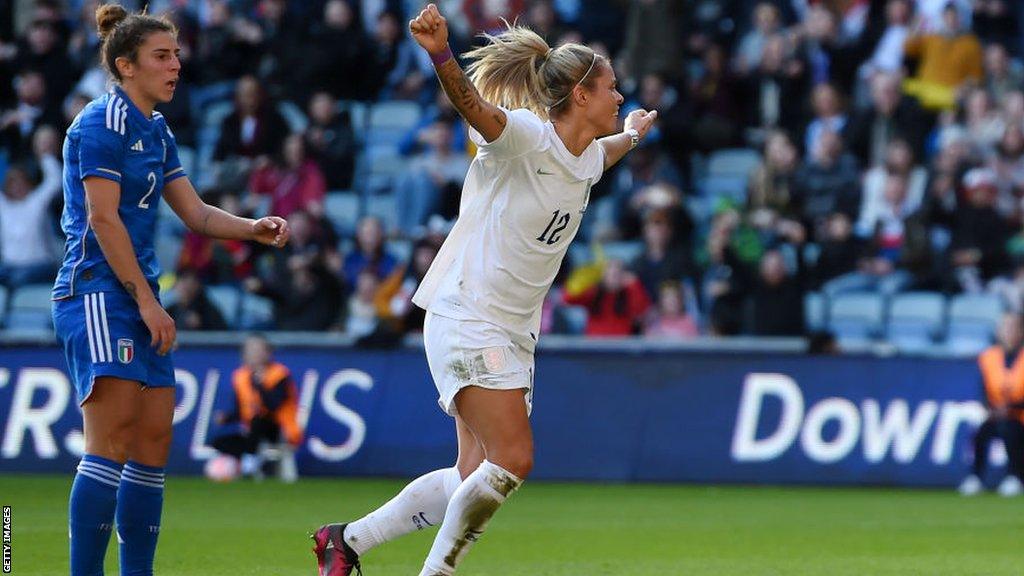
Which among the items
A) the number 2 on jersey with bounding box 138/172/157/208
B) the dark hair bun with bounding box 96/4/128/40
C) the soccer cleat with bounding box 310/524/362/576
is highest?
the dark hair bun with bounding box 96/4/128/40

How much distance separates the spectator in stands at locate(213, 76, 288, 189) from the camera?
20.0 metres

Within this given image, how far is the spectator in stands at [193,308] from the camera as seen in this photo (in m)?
17.5

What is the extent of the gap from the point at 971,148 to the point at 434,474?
11852mm

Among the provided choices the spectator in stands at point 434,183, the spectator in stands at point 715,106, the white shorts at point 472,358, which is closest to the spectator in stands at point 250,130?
the spectator in stands at point 434,183

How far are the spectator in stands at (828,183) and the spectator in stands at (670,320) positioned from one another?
1.98m

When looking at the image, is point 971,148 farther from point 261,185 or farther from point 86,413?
point 86,413

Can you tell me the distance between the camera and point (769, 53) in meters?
19.5

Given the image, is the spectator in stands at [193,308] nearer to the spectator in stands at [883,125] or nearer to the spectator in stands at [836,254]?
the spectator in stands at [836,254]

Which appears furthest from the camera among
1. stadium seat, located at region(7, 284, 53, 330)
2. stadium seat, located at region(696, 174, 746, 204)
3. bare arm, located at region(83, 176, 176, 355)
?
stadium seat, located at region(696, 174, 746, 204)

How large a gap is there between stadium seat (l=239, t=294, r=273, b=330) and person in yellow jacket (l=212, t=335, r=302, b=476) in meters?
1.87

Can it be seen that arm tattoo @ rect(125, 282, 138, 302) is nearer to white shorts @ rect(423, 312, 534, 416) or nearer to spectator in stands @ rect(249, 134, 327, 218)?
white shorts @ rect(423, 312, 534, 416)

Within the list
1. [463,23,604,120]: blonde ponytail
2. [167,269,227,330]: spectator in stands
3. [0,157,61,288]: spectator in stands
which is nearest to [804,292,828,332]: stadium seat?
[167,269,227,330]: spectator in stands

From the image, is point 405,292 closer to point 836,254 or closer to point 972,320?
point 836,254

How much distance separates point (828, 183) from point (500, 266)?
11.8 m
